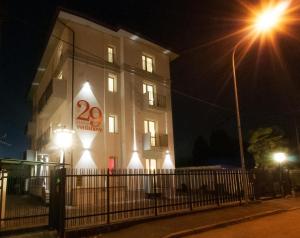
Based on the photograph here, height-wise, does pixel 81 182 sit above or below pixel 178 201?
above

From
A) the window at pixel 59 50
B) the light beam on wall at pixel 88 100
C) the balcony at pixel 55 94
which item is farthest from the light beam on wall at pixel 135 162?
the window at pixel 59 50

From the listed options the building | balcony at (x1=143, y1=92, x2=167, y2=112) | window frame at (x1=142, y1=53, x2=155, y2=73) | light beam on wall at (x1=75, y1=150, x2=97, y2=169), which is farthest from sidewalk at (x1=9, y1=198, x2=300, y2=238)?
window frame at (x1=142, y1=53, x2=155, y2=73)

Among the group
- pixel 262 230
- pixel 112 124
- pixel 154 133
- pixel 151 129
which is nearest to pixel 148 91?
pixel 151 129

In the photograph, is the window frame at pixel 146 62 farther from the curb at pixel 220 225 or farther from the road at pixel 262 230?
the road at pixel 262 230

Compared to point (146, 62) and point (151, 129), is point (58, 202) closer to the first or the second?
point (151, 129)

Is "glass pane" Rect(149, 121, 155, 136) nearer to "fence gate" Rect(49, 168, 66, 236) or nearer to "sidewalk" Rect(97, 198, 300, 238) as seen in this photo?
"sidewalk" Rect(97, 198, 300, 238)

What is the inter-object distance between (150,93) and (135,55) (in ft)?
10.2

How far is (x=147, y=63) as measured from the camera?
929 inches

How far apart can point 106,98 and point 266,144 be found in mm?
18973

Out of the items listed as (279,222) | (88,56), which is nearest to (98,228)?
(279,222)

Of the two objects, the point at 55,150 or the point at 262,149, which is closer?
the point at 55,150

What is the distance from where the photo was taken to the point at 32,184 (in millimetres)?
22328

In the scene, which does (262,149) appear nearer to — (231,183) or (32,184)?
(231,183)

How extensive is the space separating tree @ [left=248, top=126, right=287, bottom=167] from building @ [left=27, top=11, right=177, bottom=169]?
12.4m
